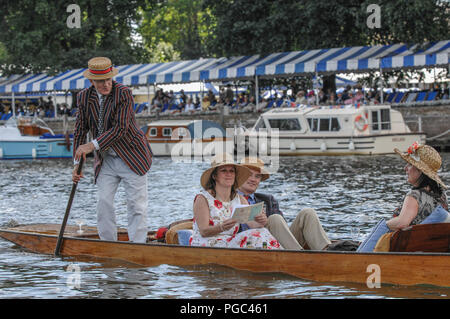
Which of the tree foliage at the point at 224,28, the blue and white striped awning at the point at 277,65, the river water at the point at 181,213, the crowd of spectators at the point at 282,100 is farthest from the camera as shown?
the tree foliage at the point at 224,28

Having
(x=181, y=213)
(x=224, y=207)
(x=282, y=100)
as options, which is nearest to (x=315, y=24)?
(x=282, y=100)

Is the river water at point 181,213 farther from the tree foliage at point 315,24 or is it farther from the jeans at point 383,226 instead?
the tree foliage at point 315,24

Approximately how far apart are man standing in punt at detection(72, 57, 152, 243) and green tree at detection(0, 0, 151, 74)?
33.0 m

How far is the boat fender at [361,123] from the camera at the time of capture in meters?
28.0

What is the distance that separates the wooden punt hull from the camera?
7215 mm

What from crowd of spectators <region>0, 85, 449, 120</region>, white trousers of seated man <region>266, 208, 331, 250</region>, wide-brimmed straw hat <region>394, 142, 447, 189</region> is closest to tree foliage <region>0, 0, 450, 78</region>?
crowd of spectators <region>0, 85, 449, 120</region>

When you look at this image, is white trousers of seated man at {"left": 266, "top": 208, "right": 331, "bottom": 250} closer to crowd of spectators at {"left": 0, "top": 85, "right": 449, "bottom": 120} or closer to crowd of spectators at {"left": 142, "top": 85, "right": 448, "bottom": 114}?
crowd of spectators at {"left": 0, "top": 85, "right": 449, "bottom": 120}

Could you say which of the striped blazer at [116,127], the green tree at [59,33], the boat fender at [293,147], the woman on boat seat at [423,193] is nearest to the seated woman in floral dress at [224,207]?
the striped blazer at [116,127]

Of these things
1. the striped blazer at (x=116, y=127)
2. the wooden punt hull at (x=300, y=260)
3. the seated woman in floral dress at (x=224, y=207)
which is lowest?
the wooden punt hull at (x=300, y=260)

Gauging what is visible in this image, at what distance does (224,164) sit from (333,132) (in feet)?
69.8

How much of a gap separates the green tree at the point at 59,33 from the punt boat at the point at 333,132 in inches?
600

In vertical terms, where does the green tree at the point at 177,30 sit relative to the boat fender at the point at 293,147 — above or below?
above

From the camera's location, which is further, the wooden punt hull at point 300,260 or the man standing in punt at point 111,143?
the man standing in punt at point 111,143
